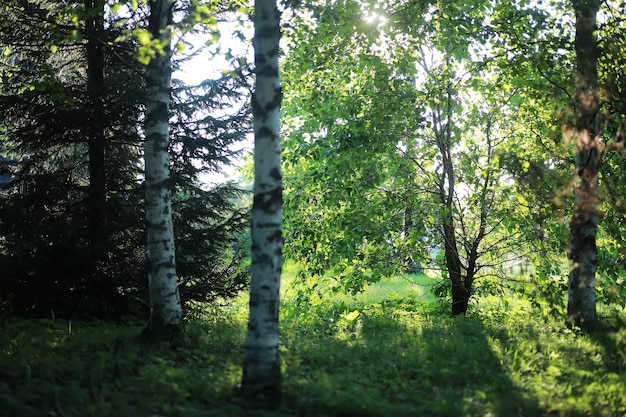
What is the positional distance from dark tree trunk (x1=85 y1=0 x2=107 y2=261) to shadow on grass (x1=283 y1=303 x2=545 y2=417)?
4.51 meters

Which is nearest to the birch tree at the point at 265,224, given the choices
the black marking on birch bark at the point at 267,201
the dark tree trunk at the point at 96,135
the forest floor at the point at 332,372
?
the black marking on birch bark at the point at 267,201

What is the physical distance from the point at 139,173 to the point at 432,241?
7.02m

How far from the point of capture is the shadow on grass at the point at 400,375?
5.08 m

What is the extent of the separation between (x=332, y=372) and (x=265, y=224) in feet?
7.15

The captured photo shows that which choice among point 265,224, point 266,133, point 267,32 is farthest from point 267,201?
point 267,32

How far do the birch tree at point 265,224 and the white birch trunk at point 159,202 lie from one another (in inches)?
103

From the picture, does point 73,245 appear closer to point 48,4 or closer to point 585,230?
point 48,4

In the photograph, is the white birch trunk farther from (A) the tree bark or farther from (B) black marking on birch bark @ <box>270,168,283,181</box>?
(A) the tree bark

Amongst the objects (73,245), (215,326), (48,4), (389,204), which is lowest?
(215,326)

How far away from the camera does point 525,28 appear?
33.3 feet

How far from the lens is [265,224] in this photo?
564 cm

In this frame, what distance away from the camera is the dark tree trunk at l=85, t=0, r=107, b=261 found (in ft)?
34.5

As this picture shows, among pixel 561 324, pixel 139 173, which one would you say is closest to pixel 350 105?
pixel 139 173

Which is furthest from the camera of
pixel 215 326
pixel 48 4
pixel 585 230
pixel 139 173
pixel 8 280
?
pixel 139 173
